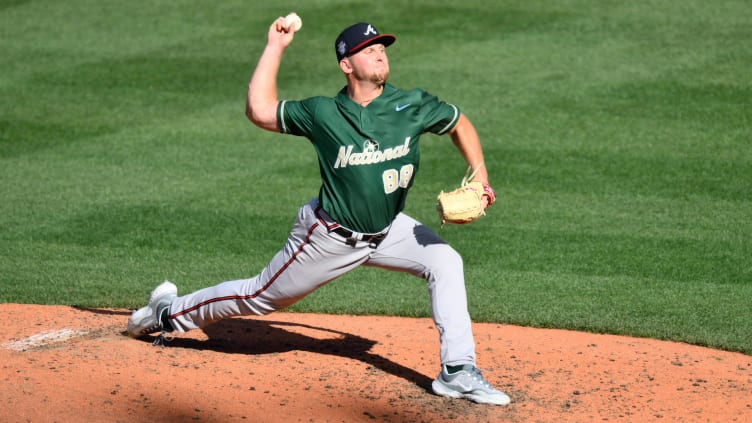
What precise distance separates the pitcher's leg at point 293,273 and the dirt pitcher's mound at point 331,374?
355mm

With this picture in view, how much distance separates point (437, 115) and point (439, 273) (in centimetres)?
76

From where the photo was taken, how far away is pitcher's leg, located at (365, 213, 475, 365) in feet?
16.5

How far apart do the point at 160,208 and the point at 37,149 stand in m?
2.23

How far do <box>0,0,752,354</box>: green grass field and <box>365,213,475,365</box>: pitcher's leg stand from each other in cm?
148

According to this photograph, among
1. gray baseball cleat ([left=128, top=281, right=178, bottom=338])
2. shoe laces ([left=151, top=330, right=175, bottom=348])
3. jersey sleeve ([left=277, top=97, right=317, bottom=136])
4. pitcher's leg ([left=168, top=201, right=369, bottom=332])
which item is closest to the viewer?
jersey sleeve ([left=277, top=97, right=317, bottom=136])

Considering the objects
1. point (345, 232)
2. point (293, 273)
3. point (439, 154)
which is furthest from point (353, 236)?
point (439, 154)

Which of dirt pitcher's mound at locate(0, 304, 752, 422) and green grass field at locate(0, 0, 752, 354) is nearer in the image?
dirt pitcher's mound at locate(0, 304, 752, 422)

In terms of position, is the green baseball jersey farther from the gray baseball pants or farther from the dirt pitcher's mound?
the dirt pitcher's mound

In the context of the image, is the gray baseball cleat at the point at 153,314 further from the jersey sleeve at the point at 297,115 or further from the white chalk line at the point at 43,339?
the jersey sleeve at the point at 297,115

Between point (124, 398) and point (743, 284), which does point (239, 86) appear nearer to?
point (743, 284)

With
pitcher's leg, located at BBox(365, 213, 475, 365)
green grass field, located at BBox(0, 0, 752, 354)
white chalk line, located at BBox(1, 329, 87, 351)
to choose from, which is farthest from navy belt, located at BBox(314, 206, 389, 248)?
white chalk line, located at BBox(1, 329, 87, 351)

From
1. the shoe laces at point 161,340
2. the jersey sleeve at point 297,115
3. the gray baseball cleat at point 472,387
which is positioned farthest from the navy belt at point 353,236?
the shoe laces at point 161,340

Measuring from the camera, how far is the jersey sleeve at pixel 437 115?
16.7ft

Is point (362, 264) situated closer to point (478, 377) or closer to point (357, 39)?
point (478, 377)
